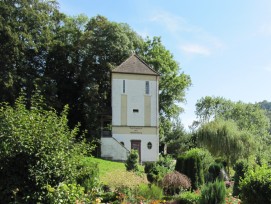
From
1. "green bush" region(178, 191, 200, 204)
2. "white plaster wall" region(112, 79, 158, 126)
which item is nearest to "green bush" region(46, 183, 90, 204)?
"green bush" region(178, 191, 200, 204)

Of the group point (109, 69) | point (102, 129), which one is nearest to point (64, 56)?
point (109, 69)

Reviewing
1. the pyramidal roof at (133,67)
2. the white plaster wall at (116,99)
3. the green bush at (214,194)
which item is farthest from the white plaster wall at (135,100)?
the green bush at (214,194)

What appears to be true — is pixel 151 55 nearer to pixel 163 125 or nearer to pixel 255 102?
pixel 163 125

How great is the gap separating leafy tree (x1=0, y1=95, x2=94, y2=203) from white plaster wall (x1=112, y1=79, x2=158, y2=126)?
29.1 metres

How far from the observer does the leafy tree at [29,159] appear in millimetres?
7590

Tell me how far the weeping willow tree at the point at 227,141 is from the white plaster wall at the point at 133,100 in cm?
864

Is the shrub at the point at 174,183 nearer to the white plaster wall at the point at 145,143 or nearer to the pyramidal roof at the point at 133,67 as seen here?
the white plaster wall at the point at 145,143

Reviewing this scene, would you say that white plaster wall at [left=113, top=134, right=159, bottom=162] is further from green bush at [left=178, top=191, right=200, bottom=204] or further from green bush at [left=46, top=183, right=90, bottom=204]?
green bush at [left=46, top=183, right=90, bottom=204]

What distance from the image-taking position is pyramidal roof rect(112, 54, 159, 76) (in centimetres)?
3737

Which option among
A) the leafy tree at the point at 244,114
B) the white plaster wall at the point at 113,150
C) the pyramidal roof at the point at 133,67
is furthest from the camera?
the leafy tree at the point at 244,114

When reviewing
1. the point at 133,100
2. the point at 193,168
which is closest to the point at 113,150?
the point at 133,100

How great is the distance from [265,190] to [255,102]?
183ft

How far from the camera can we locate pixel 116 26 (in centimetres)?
3875

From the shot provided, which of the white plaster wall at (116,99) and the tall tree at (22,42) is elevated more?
the tall tree at (22,42)
